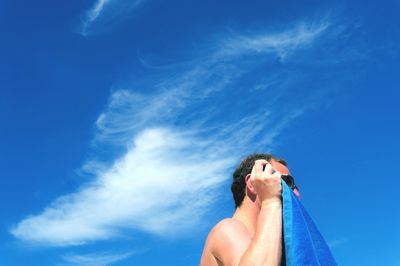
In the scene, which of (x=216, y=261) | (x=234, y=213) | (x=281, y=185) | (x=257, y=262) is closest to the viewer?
(x=257, y=262)

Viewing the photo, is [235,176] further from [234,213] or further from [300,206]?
[300,206]

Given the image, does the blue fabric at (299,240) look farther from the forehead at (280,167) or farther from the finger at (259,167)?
the forehead at (280,167)

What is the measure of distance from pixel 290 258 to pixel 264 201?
1.59 ft

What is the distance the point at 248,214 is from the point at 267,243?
1.32 meters

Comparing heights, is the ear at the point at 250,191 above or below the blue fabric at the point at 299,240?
above

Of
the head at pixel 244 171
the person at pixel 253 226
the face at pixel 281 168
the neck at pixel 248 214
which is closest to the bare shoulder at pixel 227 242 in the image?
the person at pixel 253 226

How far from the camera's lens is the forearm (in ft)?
11.2

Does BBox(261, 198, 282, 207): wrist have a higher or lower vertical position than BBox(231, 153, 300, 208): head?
lower

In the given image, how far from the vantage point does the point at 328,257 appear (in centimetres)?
427

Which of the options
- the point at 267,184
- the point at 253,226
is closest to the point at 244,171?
the point at 253,226

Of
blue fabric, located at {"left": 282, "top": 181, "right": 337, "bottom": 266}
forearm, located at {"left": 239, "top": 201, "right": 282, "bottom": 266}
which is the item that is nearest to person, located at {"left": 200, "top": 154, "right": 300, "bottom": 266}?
forearm, located at {"left": 239, "top": 201, "right": 282, "bottom": 266}

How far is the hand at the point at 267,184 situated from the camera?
12.6 feet

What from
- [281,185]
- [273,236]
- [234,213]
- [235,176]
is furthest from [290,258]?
[235,176]

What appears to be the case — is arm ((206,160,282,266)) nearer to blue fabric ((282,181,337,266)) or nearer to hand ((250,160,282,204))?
hand ((250,160,282,204))
